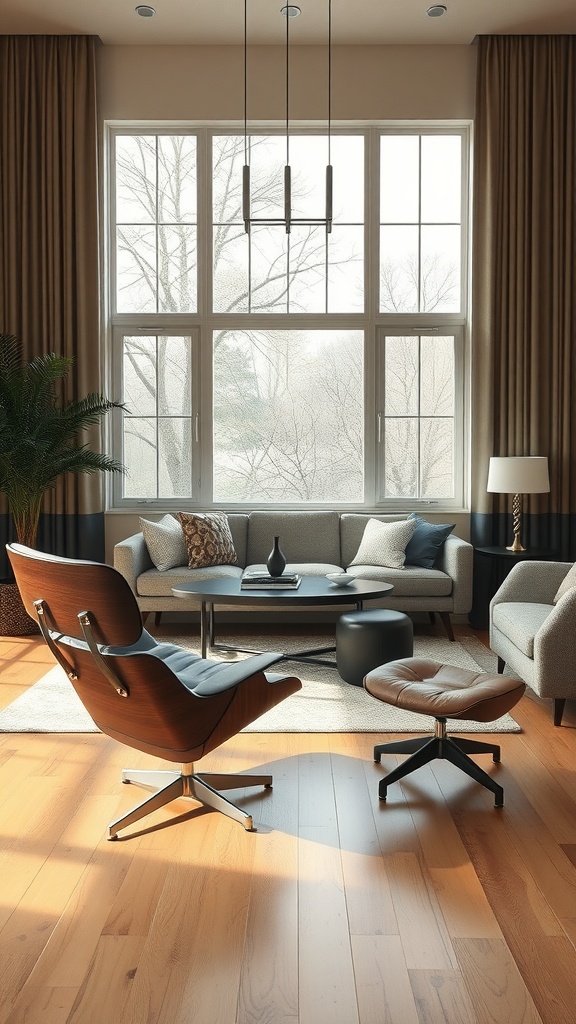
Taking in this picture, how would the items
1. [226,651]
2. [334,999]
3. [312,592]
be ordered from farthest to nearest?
[226,651]
[312,592]
[334,999]

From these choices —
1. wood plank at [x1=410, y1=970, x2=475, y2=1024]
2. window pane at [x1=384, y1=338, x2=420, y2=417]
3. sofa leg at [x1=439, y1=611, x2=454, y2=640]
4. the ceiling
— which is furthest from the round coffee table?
the ceiling

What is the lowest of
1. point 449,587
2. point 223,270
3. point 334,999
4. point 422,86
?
point 334,999

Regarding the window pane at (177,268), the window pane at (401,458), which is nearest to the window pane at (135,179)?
the window pane at (177,268)

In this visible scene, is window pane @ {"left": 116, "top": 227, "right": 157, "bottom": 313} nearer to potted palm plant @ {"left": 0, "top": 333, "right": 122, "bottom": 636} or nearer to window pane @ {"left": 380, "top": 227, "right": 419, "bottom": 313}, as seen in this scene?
potted palm plant @ {"left": 0, "top": 333, "right": 122, "bottom": 636}

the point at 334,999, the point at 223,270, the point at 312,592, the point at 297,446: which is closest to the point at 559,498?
the point at 297,446

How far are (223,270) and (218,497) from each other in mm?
1649

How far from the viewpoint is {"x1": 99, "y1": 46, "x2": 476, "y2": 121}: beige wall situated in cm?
612

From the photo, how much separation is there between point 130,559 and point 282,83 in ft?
11.4

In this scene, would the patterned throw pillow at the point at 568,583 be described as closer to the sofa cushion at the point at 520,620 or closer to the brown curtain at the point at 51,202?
the sofa cushion at the point at 520,620

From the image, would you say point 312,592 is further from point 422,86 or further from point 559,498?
point 422,86

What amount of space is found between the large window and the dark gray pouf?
6.66ft

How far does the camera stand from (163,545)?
5637mm

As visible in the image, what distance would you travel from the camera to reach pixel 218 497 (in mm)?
6480

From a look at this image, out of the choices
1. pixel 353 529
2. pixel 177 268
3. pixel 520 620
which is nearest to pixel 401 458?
pixel 353 529
